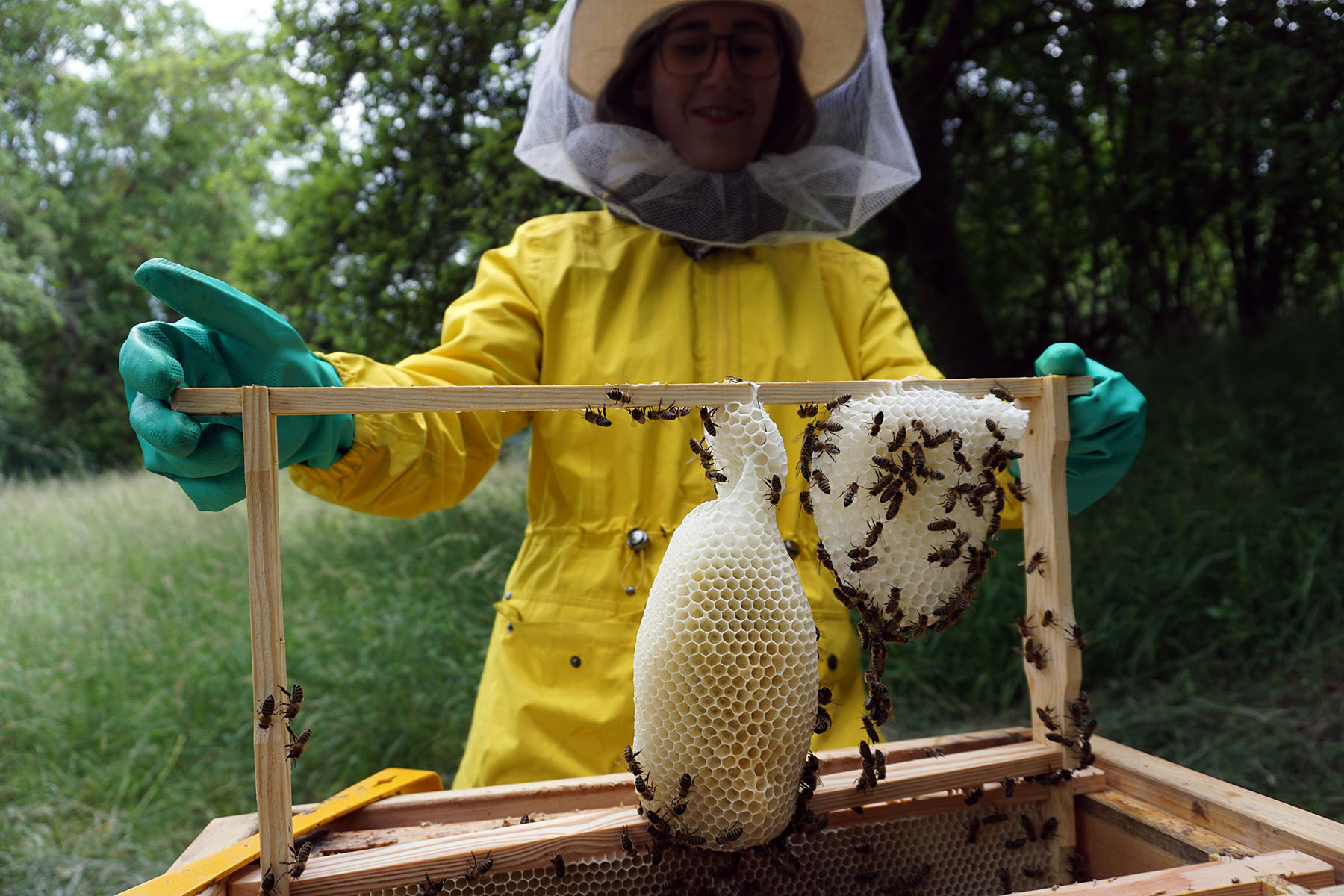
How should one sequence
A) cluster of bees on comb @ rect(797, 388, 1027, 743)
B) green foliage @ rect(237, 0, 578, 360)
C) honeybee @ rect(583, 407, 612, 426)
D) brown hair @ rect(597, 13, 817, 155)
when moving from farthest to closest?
green foliage @ rect(237, 0, 578, 360) < brown hair @ rect(597, 13, 817, 155) < honeybee @ rect(583, 407, 612, 426) < cluster of bees on comb @ rect(797, 388, 1027, 743)

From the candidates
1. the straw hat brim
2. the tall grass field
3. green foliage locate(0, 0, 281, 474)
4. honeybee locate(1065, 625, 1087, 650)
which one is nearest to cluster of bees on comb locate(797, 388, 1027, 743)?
honeybee locate(1065, 625, 1087, 650)

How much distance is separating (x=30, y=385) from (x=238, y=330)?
14252 mm

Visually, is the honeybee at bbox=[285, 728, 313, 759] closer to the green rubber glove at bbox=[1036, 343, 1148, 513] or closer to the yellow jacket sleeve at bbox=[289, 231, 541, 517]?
the yellow jacket sleeve at bbox=[289, 231, 541, 517]

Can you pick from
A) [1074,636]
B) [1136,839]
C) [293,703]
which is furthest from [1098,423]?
[293,703]

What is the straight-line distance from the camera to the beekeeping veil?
7.28 feet

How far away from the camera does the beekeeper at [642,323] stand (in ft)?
6.57

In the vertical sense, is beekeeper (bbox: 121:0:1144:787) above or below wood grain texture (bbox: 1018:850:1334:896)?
above

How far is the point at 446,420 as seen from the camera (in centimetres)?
190

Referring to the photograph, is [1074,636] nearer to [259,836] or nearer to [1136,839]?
[1136,839]

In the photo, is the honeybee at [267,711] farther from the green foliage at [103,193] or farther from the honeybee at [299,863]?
the green foliage at [103,193]

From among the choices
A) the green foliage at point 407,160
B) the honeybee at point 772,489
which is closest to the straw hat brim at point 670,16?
the honeybee at point 772,489

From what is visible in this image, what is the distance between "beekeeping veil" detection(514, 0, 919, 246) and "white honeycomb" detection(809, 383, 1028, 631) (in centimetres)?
91

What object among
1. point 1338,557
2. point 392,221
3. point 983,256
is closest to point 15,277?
point 392,221

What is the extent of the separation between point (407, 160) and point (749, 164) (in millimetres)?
3814
